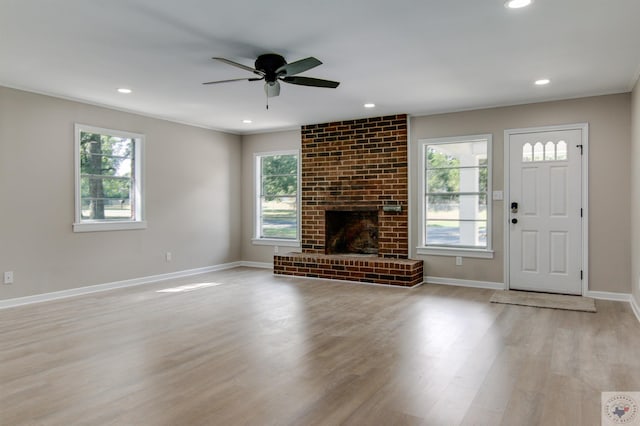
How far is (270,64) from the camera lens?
3795 millimetres

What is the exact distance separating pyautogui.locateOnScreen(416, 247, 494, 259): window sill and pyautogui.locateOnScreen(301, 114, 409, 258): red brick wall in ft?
0.96

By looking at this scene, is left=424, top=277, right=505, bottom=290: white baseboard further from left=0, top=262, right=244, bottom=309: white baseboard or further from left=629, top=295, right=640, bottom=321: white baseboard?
left=0, top=262, right=244, bottom=309: white baseboard

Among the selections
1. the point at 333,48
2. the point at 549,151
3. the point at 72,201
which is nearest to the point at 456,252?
the point at 549,151

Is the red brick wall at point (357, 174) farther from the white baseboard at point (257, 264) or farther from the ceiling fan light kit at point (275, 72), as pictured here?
the ceiling fan light kit at point (275, 72)

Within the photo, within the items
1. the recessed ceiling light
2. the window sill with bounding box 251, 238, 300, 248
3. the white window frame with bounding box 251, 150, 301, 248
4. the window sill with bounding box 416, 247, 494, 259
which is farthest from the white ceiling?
the window sill with bounding box 251, 238, 300, 248

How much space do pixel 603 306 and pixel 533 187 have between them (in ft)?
5.35

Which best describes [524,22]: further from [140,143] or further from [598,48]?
[140,143]

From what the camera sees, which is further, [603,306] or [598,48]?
[603,306]

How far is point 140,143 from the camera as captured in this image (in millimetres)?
6242

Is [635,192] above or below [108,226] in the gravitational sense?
above

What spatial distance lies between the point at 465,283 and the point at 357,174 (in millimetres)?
2306

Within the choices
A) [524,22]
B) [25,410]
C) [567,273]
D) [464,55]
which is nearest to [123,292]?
[25,410]

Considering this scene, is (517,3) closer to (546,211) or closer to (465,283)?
(546,211)

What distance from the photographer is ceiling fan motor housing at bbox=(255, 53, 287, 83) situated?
3766 mm
